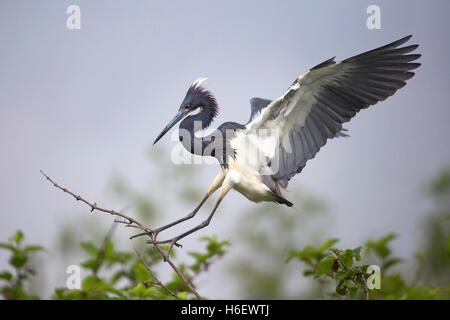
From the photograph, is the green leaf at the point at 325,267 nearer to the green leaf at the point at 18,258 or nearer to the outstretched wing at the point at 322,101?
the outstretched wing at the point at 322,101

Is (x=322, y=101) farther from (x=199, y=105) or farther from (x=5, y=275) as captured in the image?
(x=5, y=275)

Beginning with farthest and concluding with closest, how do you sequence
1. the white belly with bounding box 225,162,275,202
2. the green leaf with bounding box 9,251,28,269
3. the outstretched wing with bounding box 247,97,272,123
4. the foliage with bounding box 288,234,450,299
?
the outstretched wing with bounding box 247,97,272,123 < the green leaf with bounding box 9,251,28,269 < the white belly with bounding box 225,162,275,202 < the foliage with bounding box 288,234,450,299

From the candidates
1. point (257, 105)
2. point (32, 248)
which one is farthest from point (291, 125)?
point (32, 248)

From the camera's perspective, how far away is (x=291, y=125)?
3463 mm

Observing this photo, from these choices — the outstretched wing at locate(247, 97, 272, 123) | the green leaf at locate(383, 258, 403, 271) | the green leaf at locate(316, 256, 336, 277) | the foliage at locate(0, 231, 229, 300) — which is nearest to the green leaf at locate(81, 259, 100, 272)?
the foliage at locate(0, 231, 229, 300)

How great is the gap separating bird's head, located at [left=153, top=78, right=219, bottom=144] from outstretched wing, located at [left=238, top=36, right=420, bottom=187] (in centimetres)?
39

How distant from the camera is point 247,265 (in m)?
8.73

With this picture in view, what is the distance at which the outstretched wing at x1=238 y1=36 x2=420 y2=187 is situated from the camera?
3.28 metres

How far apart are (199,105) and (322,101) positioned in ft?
2.79

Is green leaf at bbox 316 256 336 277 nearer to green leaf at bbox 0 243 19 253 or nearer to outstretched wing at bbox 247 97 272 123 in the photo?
outstretched wing at bbox 247 97 272 123

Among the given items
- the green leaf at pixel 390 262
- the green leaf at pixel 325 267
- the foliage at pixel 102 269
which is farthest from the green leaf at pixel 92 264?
the green leaf at pixel 390 262

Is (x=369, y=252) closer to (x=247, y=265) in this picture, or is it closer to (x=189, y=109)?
(x=189, y=109)
